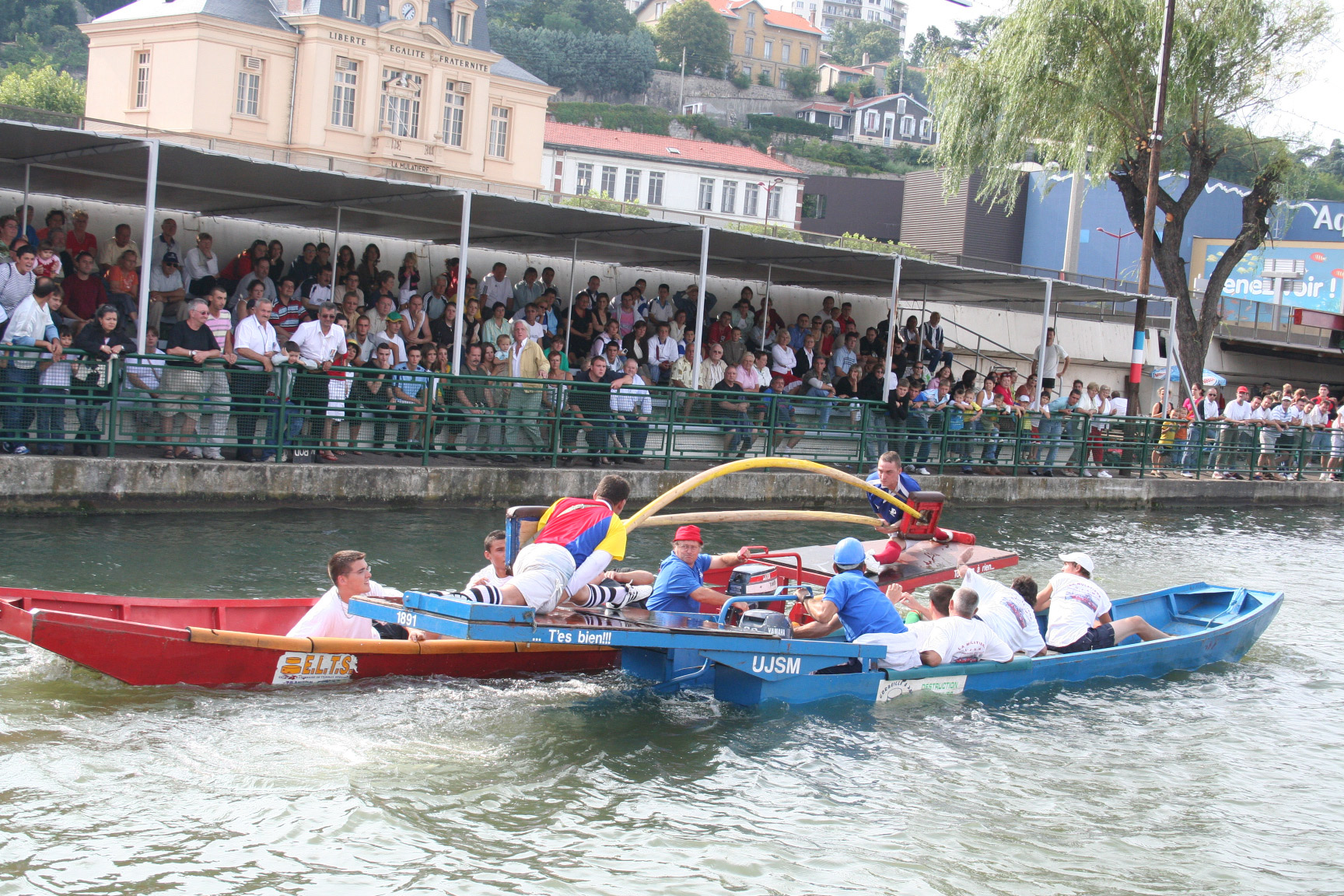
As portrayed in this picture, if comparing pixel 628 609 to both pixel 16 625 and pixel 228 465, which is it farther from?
pixel 228 465

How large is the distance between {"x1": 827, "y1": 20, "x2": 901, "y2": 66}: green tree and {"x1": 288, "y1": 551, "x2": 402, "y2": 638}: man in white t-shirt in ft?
543

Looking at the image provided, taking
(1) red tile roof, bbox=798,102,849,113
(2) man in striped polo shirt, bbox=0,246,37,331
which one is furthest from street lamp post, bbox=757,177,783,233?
(2) man in striped polo shirt, bbox=0,246,37,331

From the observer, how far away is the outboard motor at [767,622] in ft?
28.5

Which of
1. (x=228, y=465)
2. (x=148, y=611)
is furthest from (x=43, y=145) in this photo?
(x=148, y=611)

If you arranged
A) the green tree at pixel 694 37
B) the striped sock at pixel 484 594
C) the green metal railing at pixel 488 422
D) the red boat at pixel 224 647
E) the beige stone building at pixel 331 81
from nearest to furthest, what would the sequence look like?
the red boat at pixel 224 647, the striped sock at pixel 484 594, the green metal railing at pixel 488 422, the beige stone building at pixel 331 81, the green tree at pixel 694 37

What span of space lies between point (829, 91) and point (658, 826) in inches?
5323

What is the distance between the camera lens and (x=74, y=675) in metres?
7.95

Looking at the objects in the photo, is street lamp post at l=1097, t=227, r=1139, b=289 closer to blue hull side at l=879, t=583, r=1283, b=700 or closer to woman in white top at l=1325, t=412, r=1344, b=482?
woman in white top at l=1325, t=412, r=1344, b=482

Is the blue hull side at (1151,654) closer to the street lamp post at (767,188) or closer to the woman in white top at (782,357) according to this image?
the woman in white top at (782,357)


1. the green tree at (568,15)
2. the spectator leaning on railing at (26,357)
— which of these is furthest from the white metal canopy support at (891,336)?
the green tree at (568,15)

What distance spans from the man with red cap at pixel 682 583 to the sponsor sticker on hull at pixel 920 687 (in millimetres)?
1496

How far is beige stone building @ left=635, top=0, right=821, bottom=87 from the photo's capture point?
460 feet

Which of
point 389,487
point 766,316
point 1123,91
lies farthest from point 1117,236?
point 389,487

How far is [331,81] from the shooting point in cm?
5594
